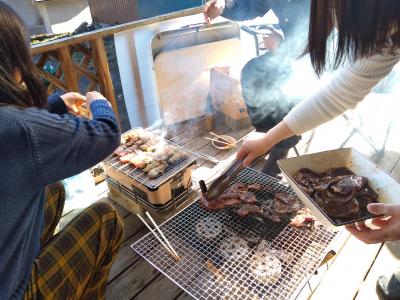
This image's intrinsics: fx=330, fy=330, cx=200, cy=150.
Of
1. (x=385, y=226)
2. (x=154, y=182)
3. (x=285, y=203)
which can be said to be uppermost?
(x=385, y=226)

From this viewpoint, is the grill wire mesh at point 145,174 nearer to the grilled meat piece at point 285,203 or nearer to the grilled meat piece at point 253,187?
the grilled meat piece at point 253,187

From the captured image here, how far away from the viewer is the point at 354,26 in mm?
1501

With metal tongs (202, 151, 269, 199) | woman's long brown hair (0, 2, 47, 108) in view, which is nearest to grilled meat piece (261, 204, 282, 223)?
metal tongs (202, 151, 269, 199)

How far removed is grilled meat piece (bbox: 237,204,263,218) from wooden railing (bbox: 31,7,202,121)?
2.51 meters

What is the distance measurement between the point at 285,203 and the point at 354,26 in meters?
1.37

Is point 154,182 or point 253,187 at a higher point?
point 154,182

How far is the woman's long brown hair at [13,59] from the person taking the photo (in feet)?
4.58

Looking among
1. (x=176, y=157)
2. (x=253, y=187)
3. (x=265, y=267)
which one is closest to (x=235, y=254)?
(x=265, y=267)

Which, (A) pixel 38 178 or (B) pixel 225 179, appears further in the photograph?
(B) pixel 225 179

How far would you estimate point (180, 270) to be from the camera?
2113 mm

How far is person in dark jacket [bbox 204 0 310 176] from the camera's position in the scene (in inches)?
139

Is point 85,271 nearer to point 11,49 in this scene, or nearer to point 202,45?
point 11,49

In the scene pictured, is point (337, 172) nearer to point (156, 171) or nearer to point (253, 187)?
point (253, 187)

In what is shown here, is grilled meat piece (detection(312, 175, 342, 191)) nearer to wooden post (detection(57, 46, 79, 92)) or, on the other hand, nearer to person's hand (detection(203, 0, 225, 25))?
person's hand (detection(203, 0, 225, 25))
